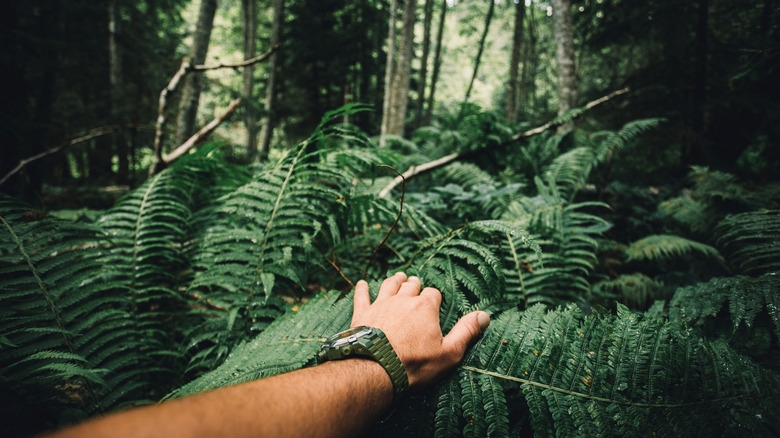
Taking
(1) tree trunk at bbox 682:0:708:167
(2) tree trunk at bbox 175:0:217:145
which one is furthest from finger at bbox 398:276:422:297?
(1) tree trunk at bbox 682:0:708:167

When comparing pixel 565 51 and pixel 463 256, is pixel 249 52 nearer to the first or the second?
pixel 565 51

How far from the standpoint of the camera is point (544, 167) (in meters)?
3.80

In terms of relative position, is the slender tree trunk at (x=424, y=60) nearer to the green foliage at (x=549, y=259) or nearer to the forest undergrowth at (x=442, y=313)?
the forest undergrowth at (x=442, y=313)

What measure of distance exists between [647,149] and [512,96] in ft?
25.1

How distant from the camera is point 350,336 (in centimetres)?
93

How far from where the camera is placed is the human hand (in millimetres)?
900

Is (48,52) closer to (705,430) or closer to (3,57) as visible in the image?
(3,57)

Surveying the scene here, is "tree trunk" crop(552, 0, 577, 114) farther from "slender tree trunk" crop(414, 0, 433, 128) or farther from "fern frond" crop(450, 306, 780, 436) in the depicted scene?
"slender tree trunk" crop(414, 0, 433, 128)

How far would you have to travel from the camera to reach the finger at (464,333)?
0.96 metres

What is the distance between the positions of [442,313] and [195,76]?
17.4 feet

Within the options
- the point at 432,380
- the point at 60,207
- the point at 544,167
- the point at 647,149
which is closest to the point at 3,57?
the point at 60,207

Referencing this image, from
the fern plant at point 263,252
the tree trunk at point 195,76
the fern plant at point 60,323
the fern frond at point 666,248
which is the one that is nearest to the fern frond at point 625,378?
the fern plant at point 263,252

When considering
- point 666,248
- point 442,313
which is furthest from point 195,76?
point 666,248

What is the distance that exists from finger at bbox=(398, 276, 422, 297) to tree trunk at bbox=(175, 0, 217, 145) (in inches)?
200
